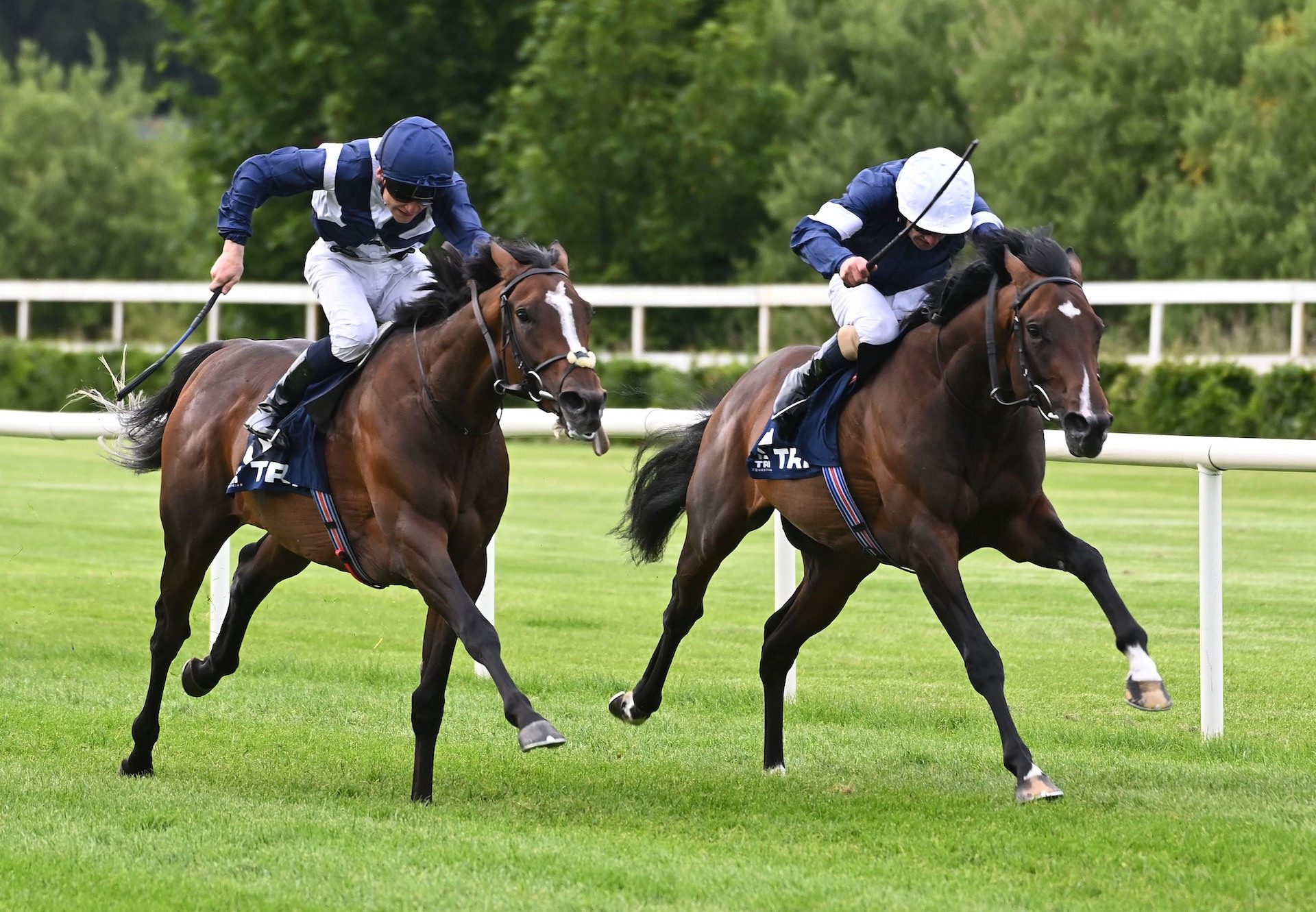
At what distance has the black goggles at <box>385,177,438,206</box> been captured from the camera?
19.4ft

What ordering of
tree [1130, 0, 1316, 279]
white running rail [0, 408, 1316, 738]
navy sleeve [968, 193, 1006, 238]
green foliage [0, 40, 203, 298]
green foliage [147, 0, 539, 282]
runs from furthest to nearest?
1. green foliage [0, 40, 203, 298]
2. green foliage [147, 0, 539, 282]
3. tree [1130, 0, 1316, 279]
4. white running rail [0, 408, 1316, 738]
5. navy sleeve [968, 193, 1006, 238]

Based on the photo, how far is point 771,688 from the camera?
6.46 metres

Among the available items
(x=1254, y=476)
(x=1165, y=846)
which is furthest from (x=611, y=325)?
(x=1165, y=846)

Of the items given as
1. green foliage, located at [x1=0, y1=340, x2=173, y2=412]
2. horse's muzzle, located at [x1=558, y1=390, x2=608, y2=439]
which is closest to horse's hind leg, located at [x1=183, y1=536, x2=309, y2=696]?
horse's muzzle, located at [x1=558, y1=390, x2=608, y2=439]

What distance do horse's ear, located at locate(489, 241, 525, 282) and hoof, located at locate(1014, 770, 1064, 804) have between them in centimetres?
209

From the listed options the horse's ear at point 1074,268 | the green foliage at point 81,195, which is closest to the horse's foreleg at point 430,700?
the horse's ear at point 1074,268

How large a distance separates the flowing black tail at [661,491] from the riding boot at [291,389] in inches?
60.8

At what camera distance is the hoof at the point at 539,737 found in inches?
195

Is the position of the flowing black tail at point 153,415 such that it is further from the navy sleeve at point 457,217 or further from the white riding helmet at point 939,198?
the white riding helmet at point 939,198

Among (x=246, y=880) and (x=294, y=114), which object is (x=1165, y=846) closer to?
(x=246, y=880)

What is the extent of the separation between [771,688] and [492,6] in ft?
71.7

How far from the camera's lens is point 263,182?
6113 millimetres

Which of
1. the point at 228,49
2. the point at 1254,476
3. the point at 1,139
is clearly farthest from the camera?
the point at 1,139

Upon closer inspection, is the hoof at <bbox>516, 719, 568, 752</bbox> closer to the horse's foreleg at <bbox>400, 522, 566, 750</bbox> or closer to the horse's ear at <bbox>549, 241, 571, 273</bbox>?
the horse's foreleg at <bbox>400, 522, 566, 750</bbox>
